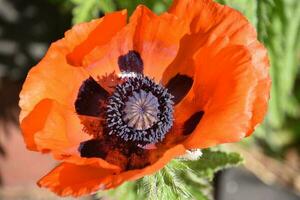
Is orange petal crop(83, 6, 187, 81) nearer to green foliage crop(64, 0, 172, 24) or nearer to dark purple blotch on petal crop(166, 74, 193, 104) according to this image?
dark purple blotch on petal crop(166, 74, 193, 104)

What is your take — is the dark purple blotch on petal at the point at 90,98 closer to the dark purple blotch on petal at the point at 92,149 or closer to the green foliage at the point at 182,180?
the dark purple blotch on petal at the point at 92,149

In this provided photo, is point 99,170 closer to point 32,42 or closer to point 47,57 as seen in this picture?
point 47,57

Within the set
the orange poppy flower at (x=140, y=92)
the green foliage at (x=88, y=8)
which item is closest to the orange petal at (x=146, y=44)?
the orange poppy flower at (x=140, y=92)

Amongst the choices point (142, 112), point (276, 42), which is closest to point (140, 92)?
point (142, 112)

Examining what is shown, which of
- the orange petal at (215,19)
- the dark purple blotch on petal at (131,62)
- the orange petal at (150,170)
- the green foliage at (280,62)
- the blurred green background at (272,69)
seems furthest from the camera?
the blurred green background at (272,69)

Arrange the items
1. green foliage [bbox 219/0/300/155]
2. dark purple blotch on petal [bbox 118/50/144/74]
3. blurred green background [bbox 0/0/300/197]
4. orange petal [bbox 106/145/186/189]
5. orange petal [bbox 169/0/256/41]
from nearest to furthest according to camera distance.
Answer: orange petal [bbox 106/145/186/189], orange petal [bbox 169/0/256/41], dark purple blotch on petal [bbox 118/50/144/74], green foliage [bbox 219/0/300/155], blurred green background [bbox 0/0/300/197]

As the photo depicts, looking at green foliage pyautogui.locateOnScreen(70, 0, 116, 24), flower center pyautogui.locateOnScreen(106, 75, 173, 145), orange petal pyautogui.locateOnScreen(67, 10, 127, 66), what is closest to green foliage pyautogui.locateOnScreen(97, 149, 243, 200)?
flower center pyautogui.locateOnScreen(106, 75, 173, 145)

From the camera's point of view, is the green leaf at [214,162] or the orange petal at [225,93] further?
the green leaf at [214,162]
